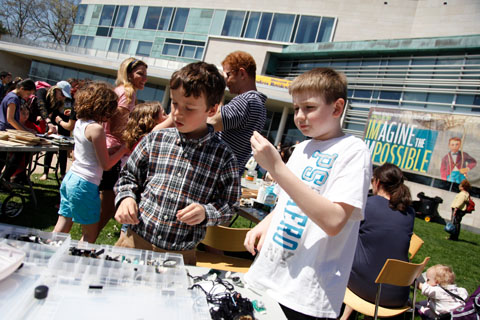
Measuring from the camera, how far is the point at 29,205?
4.64 m

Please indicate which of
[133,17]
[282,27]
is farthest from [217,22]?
[133,17]

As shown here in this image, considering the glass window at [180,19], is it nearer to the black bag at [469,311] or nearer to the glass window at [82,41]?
the glass window at [82,41]

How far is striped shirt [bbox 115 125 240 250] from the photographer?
→ 1566 mm

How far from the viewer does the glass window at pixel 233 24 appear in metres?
25.3

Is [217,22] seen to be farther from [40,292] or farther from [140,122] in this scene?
[40,292]

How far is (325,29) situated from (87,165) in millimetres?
24425

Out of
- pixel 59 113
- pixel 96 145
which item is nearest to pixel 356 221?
pixel 96 145

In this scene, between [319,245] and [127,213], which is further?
[127,213]

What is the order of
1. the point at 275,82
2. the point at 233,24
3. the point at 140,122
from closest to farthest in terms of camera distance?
1. the point at 140,122
2. the point at 275,82
3. the point at 233,24

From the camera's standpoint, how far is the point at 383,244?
2.77 metres

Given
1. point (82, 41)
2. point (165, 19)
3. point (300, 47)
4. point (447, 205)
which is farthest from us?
point (82, 41)

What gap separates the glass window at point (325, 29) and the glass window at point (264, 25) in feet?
14.1

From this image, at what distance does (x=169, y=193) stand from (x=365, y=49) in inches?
815

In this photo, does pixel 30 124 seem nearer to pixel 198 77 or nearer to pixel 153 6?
pixel 198 77
